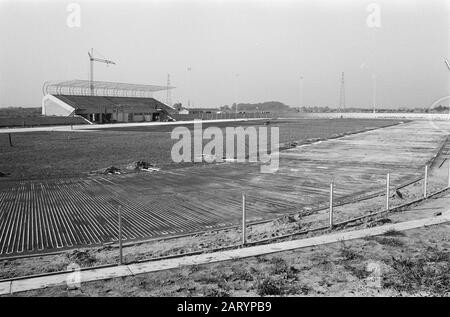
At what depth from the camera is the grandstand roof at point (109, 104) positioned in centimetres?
7338

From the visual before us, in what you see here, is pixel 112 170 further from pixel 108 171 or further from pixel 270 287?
pixel 270 287

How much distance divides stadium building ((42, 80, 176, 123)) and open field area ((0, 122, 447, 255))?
56.2m

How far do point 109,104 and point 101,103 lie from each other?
1588 mm

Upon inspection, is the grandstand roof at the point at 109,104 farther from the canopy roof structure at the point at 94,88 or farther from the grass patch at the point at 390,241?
the grass patch at the point at 390,241

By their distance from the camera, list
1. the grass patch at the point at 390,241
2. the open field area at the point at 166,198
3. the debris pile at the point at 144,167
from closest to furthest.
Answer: the grass patch at the point at 390,241 < the open field area at the point at 166,198 < the debris pile at the point at 144,167

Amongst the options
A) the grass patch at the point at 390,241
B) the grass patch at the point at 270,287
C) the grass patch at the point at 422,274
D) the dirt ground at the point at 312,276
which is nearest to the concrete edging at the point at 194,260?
the dirt ground at the point at 312,276

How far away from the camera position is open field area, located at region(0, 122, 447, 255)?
32.5 feet

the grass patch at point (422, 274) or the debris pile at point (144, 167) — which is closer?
the grass patch at point (422, 274)

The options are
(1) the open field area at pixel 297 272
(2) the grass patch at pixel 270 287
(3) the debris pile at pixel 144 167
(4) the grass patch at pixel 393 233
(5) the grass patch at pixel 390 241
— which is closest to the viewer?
(2) the grass patch at pixel 270 287

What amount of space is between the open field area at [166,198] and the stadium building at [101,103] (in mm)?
56162

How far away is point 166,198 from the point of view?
13695mm

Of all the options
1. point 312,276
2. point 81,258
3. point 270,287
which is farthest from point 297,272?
point 81,258

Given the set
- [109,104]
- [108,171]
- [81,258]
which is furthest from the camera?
[109,104]
